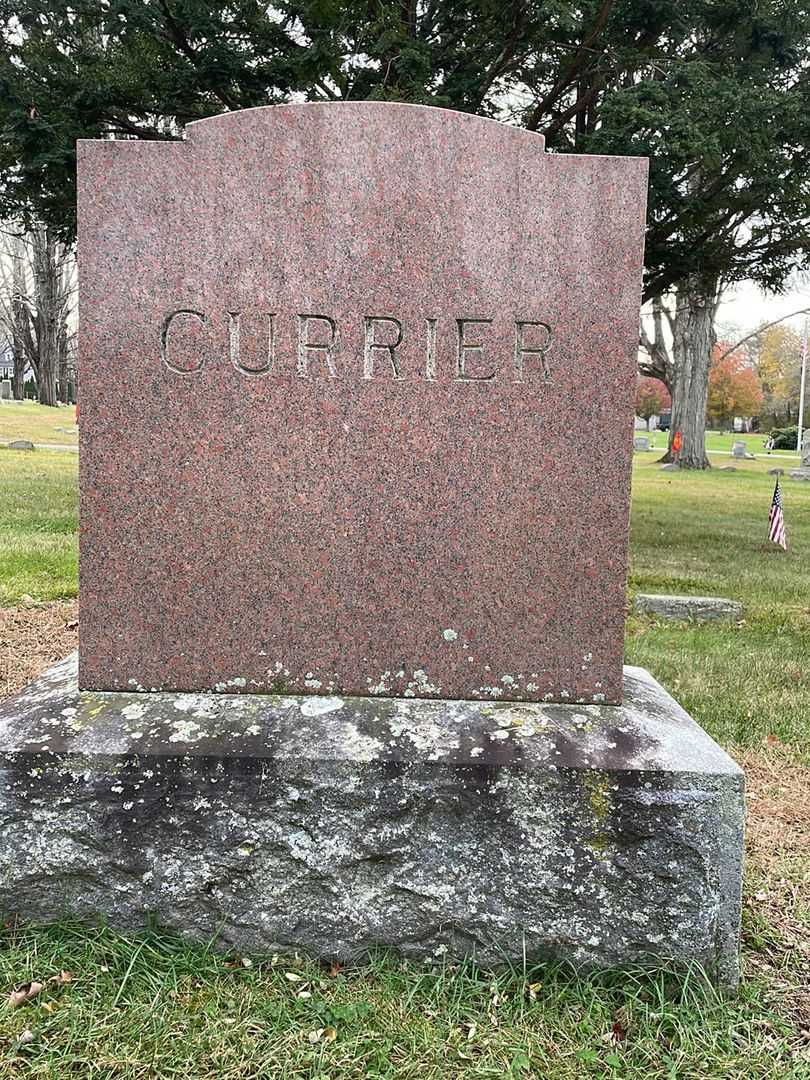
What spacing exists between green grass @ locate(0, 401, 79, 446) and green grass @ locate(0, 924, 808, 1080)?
22.8 meters

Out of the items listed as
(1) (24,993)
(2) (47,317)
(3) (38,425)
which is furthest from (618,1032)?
(2) (47,317)

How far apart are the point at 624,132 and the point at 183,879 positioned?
6153mm

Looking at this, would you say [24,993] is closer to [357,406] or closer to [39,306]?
[357,406]

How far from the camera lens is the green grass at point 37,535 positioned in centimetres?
632

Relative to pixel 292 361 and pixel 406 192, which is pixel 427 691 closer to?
pixel 292 361

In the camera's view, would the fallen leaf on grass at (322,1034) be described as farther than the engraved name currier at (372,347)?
No

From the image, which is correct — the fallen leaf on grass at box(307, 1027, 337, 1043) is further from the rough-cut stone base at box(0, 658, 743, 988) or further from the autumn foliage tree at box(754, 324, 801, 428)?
the autumn foliage tree at box(754, 324, 801, 428)

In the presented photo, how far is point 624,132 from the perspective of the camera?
6.42m

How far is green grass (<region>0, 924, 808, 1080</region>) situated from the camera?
6.19 ft

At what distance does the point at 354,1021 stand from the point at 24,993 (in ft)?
2.58

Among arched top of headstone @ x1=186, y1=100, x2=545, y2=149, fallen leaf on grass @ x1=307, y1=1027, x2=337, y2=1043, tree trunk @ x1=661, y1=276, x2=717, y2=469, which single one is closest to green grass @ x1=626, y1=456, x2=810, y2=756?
fallen leaf on grass @ x1=307, y1=1027, x2=337, y2=1043

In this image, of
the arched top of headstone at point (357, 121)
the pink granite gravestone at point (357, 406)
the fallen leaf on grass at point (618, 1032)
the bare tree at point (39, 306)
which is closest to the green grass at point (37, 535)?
the pink granite gravestone at point (357, 406)

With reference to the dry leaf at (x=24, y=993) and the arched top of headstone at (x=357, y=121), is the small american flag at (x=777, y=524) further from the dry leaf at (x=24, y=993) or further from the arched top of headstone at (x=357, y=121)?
the dry leaf at (x=24, y=993)

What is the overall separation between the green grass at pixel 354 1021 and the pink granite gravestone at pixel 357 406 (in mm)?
772
